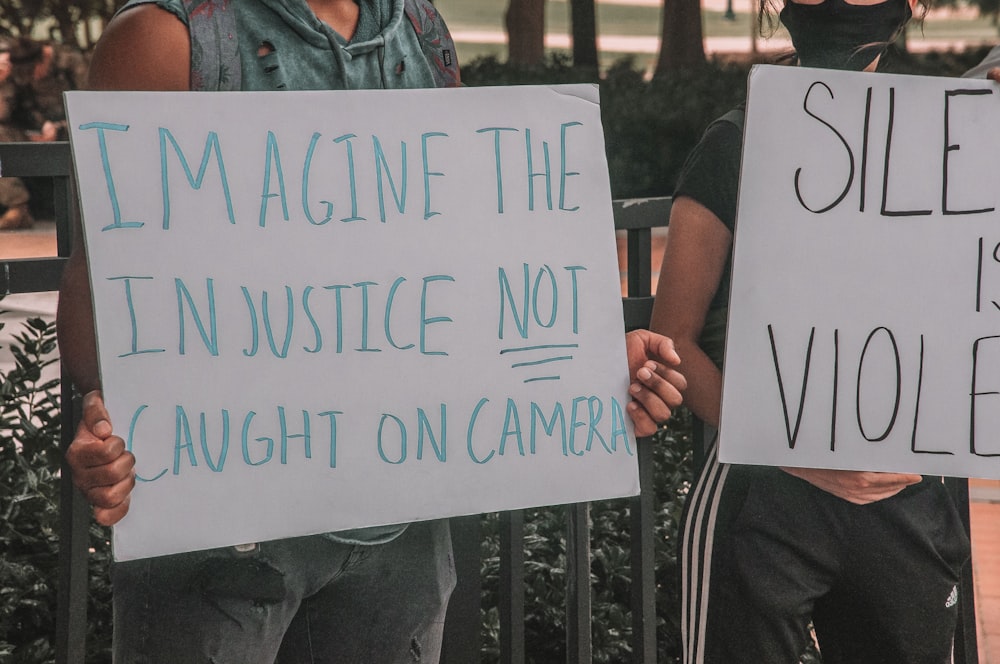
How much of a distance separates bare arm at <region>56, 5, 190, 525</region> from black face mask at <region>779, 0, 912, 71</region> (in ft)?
3.09

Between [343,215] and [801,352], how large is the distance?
721 mm

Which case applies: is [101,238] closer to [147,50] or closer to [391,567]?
[147,50]

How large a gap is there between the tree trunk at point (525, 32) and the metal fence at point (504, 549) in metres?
6.69

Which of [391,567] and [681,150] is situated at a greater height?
[681,150]

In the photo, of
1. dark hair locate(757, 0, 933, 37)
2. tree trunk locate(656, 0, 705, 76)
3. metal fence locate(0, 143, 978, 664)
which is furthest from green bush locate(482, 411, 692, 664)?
tree trunk locate(656, 0, 705, 76)

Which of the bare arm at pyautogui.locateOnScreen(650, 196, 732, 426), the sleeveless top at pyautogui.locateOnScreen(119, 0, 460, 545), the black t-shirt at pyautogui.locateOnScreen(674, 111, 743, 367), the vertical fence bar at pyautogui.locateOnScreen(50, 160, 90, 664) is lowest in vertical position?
the vertical fence bar at pyautogui.locateOnScreen(50, 160, 90, 664)

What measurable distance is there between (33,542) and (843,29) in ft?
7.28

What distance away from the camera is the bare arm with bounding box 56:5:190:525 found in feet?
4.23

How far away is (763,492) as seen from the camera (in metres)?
1.66

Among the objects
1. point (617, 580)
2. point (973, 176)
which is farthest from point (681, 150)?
point (973, 176)

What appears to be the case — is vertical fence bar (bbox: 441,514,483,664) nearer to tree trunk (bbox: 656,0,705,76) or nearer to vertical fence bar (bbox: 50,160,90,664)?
vertical fence bar (bbox: 50,160,90,664)

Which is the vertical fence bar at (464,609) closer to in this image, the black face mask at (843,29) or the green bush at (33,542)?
the green bush at (33,542)

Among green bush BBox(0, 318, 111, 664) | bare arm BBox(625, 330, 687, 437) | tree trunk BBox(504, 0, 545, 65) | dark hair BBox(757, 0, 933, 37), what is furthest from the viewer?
tree trunk BBox(504, 0, 545, 65)

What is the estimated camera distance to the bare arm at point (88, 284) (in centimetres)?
129
